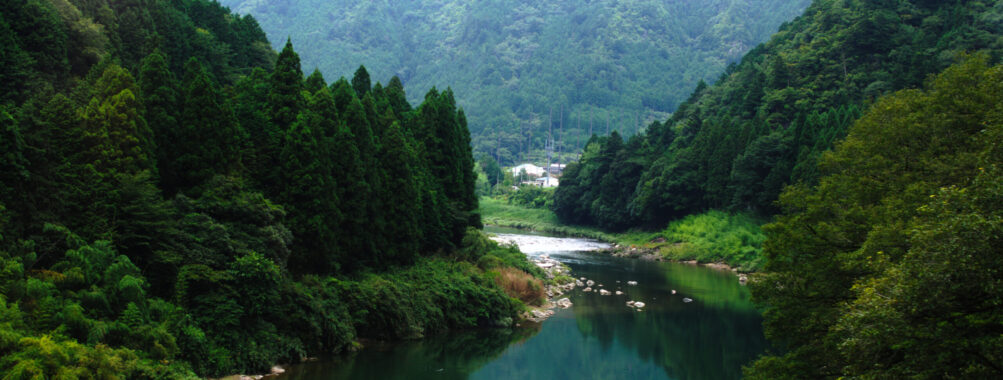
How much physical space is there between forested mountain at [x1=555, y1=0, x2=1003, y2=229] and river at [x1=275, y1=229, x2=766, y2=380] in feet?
65.8

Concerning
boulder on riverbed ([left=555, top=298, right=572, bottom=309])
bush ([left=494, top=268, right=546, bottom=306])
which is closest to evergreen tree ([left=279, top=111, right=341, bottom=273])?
bush ([left=494, top=268, right=546, bottom=306])

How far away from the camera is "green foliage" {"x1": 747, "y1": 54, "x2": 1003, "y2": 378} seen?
42.5 feet

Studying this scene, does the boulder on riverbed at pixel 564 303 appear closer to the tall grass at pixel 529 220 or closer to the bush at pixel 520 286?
the bush at pixel 520 286

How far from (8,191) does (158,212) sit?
170 inches

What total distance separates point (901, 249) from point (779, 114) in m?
65.0

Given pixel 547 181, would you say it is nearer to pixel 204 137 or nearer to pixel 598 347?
pixel 598 347

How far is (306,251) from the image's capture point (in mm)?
29766

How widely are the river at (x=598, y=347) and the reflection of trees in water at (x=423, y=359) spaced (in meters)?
0.04

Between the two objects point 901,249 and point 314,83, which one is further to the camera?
point 314,83

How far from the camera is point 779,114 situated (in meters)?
79.2

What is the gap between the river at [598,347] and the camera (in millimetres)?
28750

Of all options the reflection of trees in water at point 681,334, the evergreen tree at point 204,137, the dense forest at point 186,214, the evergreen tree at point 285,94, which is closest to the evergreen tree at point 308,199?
the dense forest at point 186,214

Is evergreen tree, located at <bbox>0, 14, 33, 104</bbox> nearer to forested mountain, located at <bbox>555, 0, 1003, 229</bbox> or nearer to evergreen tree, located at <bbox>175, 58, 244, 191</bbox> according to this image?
evergreen tree, located at <bbox>175, 58, 244, 191</bbox>

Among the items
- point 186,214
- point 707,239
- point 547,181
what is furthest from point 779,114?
point 547,181
